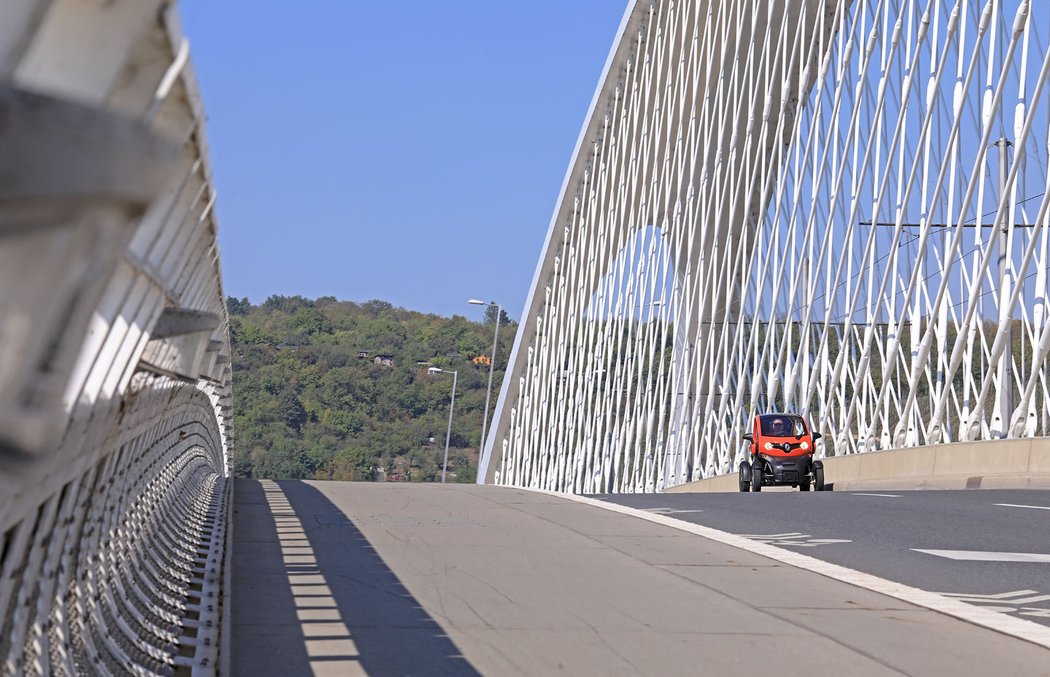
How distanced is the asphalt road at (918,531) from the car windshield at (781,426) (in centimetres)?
536

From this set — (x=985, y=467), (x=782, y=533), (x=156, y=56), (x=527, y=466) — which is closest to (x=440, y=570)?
(x=782, y=533)

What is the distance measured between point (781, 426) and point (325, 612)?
1896cm

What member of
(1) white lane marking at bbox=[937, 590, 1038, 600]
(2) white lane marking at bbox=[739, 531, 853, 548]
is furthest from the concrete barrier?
(1) white lane marking at bbox=[937, 590, 1038, 600]

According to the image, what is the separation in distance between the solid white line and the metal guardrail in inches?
160

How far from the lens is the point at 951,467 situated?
2333cm

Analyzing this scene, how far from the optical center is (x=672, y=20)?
46.8 metres

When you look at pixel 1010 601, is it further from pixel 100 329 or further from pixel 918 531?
pixel 100 329

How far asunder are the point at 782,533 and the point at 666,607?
5.34m

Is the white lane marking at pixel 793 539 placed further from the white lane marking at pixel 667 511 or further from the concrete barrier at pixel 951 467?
the concrete barrier at pixel 951 467

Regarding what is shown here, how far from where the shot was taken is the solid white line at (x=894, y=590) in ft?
24.5

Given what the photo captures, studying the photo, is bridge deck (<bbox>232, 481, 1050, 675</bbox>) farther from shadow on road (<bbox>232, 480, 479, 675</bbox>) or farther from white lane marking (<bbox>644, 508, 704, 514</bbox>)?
white lane marking (<bbox>644, 508, 704, 514</bbox>)

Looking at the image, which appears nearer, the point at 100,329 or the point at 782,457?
the point at 100,329

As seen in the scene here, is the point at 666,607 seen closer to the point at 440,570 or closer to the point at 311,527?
the point at 440,570

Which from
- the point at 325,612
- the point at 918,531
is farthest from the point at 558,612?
the point at 918,531
